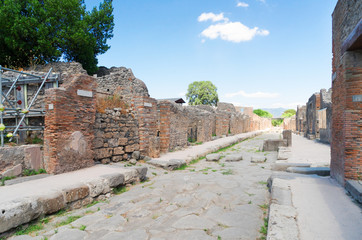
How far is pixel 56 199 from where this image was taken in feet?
10.5

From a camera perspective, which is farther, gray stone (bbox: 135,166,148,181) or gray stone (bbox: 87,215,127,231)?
gray stone (bbox: 135,166,148,181)

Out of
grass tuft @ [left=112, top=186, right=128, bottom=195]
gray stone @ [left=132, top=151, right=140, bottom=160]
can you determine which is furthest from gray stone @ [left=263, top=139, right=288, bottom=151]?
grass tuft @ [left=112, top=186, right=128, bottom=195]

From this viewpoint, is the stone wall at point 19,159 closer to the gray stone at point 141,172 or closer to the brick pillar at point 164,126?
the gray stone at point 141,172

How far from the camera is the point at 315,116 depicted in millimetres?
16281

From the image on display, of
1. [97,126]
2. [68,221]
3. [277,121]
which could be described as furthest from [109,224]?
[277,121]

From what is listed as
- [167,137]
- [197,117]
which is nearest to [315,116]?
[197,117]

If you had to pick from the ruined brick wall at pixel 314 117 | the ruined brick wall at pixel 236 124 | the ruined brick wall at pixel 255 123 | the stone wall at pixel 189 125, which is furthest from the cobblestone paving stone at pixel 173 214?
the ruined brick wall at pixel 255 123

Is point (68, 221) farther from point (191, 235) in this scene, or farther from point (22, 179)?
point (191, 235)

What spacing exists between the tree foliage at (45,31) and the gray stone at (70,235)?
536 inches

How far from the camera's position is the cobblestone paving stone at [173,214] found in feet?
8.63

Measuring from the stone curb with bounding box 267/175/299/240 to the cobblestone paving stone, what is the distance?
29 centimetres

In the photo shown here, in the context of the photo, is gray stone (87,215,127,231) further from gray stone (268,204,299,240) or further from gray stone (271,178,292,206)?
gray stone (271,178,292,206)

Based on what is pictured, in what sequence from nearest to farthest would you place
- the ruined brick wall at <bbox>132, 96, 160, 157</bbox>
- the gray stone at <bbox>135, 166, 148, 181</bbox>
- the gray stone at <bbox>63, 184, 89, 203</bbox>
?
1. the gray stone at <bbox>63, 184, 89, 203</bbox>
2. the gray stone at <bbox>135, 166, 148, 181</bbox>
3. the ruined brick wall at <bbox>132, 96, 160, 157</bbox>

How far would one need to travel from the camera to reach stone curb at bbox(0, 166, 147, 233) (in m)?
2.63
